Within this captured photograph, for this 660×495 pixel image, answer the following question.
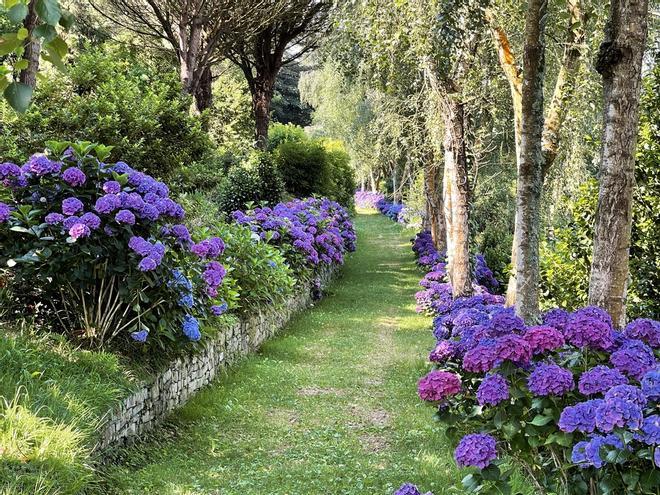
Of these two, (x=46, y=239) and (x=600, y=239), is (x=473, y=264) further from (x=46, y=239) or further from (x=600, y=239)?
(x=46, y=239)

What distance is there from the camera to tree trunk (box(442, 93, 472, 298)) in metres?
9.60

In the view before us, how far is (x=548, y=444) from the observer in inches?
113

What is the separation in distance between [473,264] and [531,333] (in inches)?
402

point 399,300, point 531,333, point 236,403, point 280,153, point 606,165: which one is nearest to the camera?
point 531,333

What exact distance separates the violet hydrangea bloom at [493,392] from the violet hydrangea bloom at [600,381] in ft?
1.14

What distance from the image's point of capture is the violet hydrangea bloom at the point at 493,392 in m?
2.88

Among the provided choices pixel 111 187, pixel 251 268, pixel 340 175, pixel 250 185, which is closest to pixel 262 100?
pixel 250 185

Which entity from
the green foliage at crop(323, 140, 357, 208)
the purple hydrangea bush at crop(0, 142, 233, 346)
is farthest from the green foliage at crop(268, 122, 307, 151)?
the purple hydrangea bush at crop(0, 142, 233, 346)

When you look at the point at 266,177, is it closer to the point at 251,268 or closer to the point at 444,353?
the point at 251,268

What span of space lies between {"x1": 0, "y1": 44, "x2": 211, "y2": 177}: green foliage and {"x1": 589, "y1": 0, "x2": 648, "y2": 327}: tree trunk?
263 inches

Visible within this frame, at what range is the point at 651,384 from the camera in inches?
100

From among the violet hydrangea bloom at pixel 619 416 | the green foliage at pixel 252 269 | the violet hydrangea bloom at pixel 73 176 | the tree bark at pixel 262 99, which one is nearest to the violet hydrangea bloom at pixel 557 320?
the violet hydrangea bloom at pixel 619 416

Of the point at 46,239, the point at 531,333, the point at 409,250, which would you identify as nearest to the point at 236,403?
the point at 46,239

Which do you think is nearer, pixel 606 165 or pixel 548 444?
pixel 548 444
